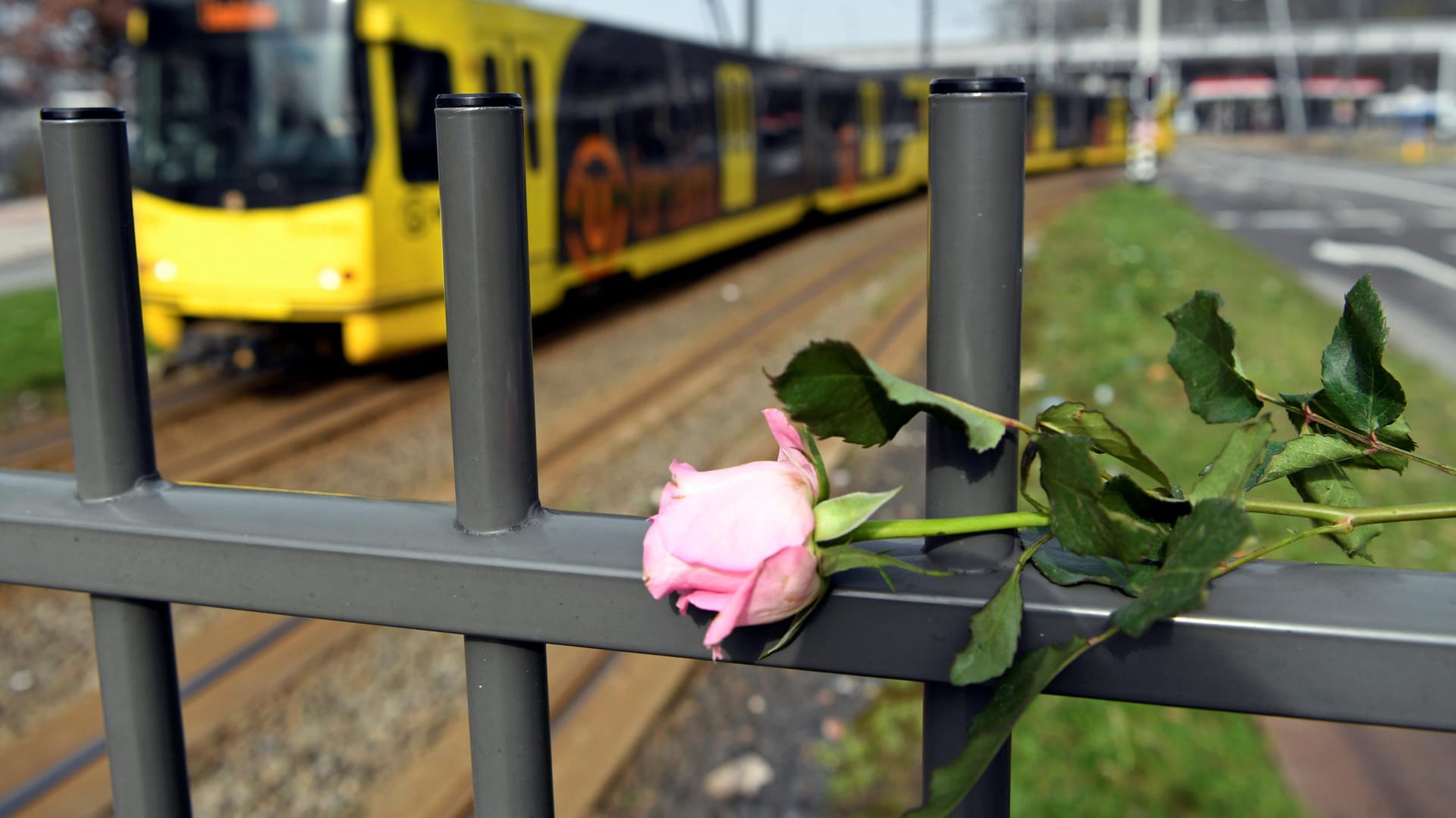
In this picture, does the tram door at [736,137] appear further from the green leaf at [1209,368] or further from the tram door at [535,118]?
the green leaf at [1209,368]

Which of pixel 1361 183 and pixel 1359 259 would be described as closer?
pixel 1359 259

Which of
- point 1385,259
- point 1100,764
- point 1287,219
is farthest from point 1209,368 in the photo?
point 1287,219

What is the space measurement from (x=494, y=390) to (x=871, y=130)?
21.9 m

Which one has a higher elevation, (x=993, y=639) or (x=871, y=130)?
(x=871, y=130)

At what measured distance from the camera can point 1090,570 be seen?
0.69 m

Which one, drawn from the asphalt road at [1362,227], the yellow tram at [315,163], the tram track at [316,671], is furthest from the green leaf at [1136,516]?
the yellow tram at [315,163]

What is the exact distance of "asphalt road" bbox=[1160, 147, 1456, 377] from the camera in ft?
33.4

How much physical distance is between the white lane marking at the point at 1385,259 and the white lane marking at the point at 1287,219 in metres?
1.87

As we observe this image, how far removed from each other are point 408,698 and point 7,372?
6116 millimetres

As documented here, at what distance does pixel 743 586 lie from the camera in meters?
0.61

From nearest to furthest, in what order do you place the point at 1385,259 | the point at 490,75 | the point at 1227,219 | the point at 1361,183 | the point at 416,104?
the point at 416,104 < the point at 490,75 < the point at 1385,259 < the point at 1227,219 < the point at 1361,183

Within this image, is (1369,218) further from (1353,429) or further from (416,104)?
(1353,429)

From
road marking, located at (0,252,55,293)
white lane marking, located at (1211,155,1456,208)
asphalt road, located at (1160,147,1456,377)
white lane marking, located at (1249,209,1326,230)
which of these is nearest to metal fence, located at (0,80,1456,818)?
asphalt road, located at (1160,147,1456,377)

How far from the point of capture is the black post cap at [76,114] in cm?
80
